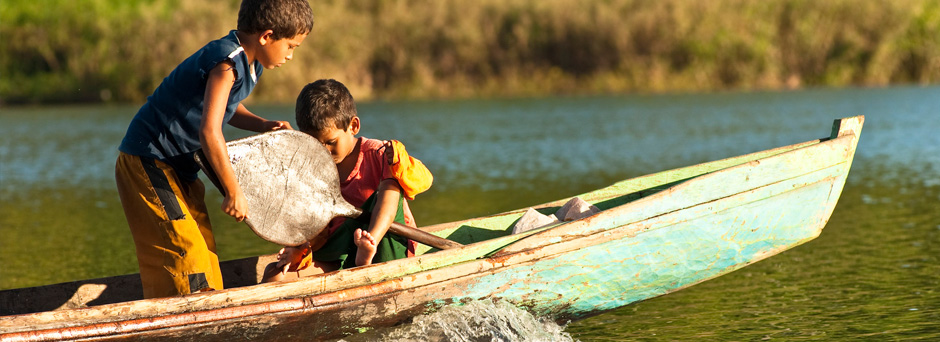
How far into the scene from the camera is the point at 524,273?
15.0 ft

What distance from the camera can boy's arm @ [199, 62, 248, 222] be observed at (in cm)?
393

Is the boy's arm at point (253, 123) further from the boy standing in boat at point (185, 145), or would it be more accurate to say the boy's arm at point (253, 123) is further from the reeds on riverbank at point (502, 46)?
the reeds on riverbank at point (502, 46)

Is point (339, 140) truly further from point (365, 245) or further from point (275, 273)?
point (275, 273)

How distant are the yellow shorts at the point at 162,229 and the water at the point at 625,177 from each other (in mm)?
817

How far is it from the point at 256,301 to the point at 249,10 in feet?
3.87

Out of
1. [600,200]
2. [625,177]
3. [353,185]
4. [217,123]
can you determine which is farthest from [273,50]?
[625,177]

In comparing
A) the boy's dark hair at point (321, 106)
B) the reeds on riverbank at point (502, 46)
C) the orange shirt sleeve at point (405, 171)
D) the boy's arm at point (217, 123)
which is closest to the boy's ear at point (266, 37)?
the boy's arm at point (217, 123)

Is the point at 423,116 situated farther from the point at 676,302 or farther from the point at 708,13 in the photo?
the point at 676,302

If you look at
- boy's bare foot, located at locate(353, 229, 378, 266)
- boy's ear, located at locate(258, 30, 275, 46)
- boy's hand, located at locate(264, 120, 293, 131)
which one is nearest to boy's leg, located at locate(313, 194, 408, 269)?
boy's bare foot, located at locate(353, 229, 378, 266)

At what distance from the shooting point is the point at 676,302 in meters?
5.99

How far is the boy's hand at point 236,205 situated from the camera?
4062 millimetres

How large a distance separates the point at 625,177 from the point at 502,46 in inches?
1073

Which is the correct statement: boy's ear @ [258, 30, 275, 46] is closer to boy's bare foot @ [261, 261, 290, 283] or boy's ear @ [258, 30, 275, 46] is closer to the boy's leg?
the boy's leg

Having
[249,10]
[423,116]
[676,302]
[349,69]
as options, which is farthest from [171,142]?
[349,69]
